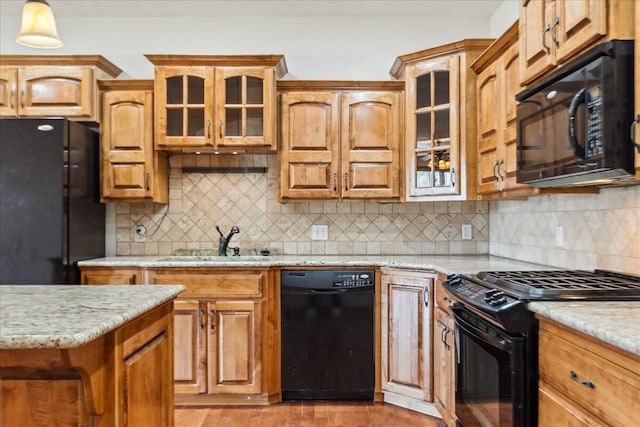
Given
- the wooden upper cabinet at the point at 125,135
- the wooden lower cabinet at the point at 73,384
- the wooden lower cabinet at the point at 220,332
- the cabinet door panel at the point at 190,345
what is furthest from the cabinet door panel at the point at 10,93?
the wooden lower cabinet at the point at 73,384

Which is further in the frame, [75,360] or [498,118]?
[498,118]

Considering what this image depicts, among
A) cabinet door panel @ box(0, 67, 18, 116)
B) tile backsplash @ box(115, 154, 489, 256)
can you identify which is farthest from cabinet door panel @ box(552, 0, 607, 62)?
cabinet door panel @ box(0, 67, 18, 116)

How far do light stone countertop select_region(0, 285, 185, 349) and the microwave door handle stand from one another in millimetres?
1583

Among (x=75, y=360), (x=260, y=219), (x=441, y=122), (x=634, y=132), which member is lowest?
(x=75, y=360)

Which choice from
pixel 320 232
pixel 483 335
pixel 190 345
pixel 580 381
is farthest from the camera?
pixel 320 232

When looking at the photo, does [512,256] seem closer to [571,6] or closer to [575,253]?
[575,253]

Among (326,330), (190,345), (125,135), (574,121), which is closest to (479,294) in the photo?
(574,121)

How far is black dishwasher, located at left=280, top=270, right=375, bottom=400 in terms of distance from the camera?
3.04 meters

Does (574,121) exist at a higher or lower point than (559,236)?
higher

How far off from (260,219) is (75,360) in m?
2.45

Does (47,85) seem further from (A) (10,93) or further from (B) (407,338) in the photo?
(B) (407,338)

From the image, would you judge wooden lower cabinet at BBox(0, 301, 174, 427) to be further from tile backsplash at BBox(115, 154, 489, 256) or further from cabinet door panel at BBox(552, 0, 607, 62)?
tile backsplash at BBox(115, 154, 489, 256)

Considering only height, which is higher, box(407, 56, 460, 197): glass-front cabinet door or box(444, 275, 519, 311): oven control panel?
box(407, 56, 460, 197): glass-front cabinet door

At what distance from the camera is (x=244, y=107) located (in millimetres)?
3234
